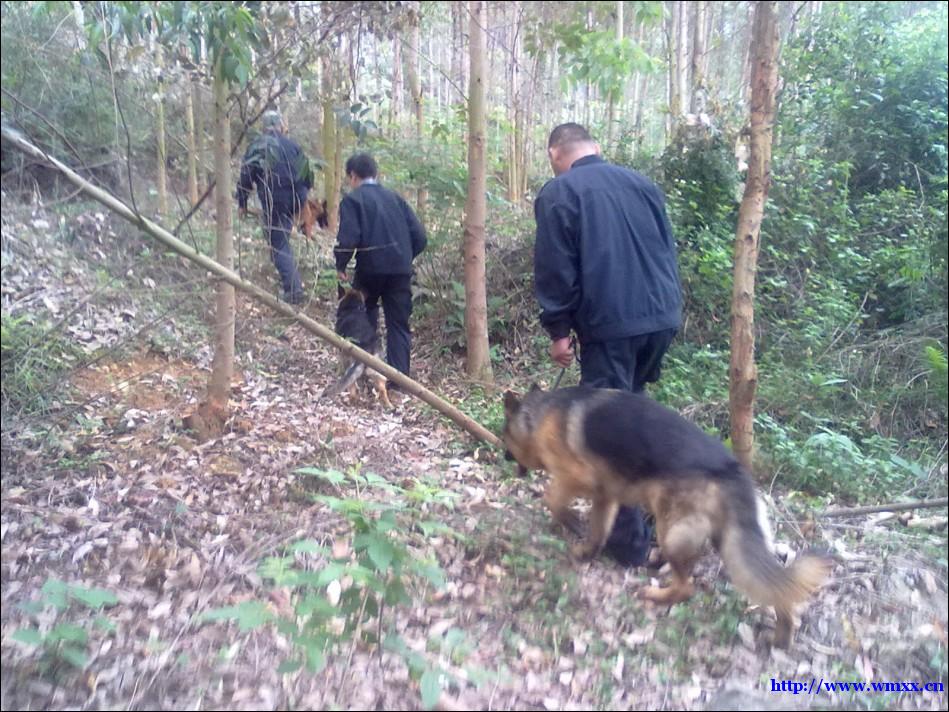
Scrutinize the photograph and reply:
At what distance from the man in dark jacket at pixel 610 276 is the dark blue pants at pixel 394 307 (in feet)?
9.98

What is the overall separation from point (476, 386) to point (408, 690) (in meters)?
4.07

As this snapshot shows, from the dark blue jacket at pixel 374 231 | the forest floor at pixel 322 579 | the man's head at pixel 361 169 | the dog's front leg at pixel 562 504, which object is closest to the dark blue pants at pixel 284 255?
the forest floor at pixel 322 579

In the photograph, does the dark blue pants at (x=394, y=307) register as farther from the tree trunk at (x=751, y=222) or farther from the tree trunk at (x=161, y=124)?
the tree trunk at (x=751, y=222)

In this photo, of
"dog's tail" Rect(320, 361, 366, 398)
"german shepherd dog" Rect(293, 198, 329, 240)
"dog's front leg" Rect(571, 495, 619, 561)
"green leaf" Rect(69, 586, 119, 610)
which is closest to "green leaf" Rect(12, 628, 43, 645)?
"green leaf" Rect(69, 586, 119, 610)

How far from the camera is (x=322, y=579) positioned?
2.67 m

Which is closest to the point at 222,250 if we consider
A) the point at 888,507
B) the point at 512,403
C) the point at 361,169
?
the point at 361,169

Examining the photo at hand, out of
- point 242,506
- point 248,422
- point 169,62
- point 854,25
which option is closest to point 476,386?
point 248,422

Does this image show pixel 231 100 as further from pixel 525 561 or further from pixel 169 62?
pixel 525 561

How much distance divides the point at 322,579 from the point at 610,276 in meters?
2.26

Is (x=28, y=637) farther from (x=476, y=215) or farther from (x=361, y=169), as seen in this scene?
(x=361, y=169)

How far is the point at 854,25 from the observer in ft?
29.8

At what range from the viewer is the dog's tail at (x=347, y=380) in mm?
6680

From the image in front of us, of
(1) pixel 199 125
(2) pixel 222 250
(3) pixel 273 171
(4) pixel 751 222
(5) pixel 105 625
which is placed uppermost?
(1) pixel 199 125

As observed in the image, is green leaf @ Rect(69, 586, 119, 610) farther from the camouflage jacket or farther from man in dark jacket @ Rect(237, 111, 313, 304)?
the camouflage jacket
